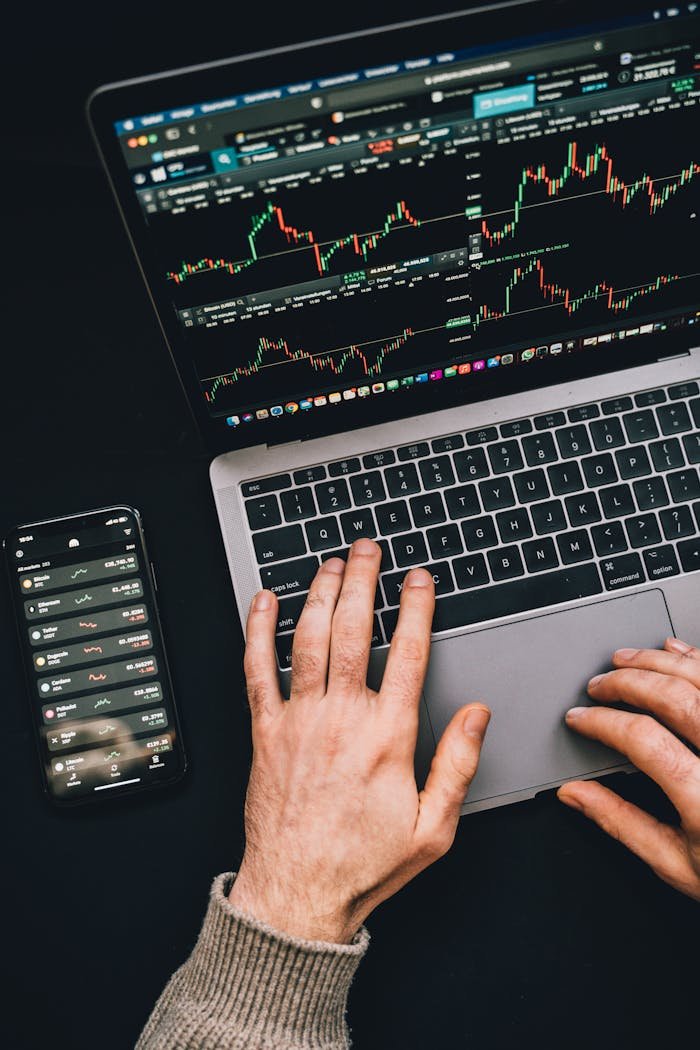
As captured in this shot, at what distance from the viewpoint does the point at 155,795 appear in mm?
881

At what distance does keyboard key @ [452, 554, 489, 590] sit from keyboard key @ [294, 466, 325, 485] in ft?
0.62

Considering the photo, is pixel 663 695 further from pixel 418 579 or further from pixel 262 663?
pixel 262 663

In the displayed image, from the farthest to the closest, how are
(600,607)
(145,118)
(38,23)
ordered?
(600,607)
(38,23)
(145,118)

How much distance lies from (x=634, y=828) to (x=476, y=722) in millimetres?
217

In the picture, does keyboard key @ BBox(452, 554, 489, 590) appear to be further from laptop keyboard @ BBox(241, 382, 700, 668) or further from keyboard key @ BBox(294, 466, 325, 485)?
keyboard key @ BBox(294, 466, 325, 485)

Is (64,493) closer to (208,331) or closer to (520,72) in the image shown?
(208,331)

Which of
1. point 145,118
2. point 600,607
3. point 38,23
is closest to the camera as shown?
point 145,118

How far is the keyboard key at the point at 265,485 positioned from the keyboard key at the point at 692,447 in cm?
48

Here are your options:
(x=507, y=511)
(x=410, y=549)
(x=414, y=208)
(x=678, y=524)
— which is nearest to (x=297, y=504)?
(x=410, y=549)

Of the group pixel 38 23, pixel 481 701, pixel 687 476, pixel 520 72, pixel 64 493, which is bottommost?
pixel 481 701

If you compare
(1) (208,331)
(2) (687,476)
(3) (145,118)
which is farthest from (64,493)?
(2) (687,476)

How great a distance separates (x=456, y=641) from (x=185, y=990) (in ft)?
1.51

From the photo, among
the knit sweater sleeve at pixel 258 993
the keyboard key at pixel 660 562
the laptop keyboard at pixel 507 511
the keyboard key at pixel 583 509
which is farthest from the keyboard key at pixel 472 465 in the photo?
the knit sweater sleeve at pixel 258 993

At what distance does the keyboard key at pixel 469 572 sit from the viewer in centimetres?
87
